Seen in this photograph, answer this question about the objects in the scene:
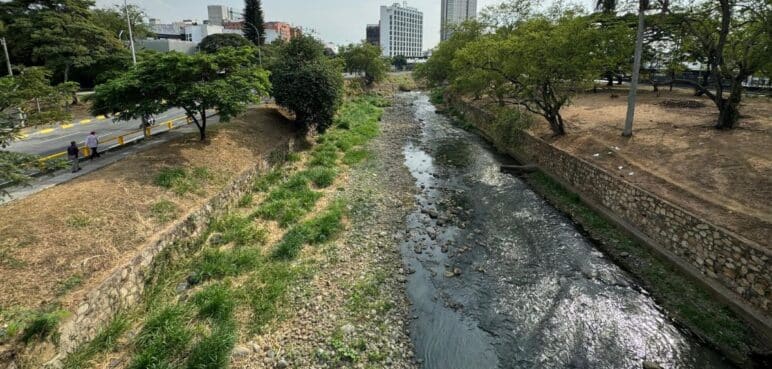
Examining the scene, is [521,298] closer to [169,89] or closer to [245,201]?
[245,201]

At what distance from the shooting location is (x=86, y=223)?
11.2 meters

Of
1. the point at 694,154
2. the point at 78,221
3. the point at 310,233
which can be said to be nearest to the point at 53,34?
the point at 78,221

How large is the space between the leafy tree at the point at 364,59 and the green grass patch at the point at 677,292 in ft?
174

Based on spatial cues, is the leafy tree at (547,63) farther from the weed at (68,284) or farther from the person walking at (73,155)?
the person walking at (73,155)

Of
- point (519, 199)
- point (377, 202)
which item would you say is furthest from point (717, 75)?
point (377, 202)

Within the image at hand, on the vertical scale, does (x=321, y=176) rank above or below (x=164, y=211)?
below

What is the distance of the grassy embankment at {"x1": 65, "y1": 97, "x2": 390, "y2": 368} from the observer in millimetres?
8570

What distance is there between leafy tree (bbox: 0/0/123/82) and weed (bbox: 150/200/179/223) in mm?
29407

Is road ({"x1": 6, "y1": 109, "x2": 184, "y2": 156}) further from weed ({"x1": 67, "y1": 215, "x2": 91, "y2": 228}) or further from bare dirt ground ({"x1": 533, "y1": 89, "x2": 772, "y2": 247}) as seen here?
bare dirt ground ({"x1": 533, "y1": 89, "x2": 772, "y2": 247})

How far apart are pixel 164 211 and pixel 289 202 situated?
529 cm

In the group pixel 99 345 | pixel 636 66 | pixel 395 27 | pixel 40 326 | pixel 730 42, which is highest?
pixel 395 27

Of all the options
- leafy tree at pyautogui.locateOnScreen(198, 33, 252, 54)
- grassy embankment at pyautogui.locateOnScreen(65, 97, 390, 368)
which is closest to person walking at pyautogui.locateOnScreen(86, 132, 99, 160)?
grassy embankment at pyautogui.locateOnScreen(65, 97, 390, 368)

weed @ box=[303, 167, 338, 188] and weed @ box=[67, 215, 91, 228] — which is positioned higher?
weed @ box=[67, 215, 91, 228]

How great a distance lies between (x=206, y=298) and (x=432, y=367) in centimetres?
630
